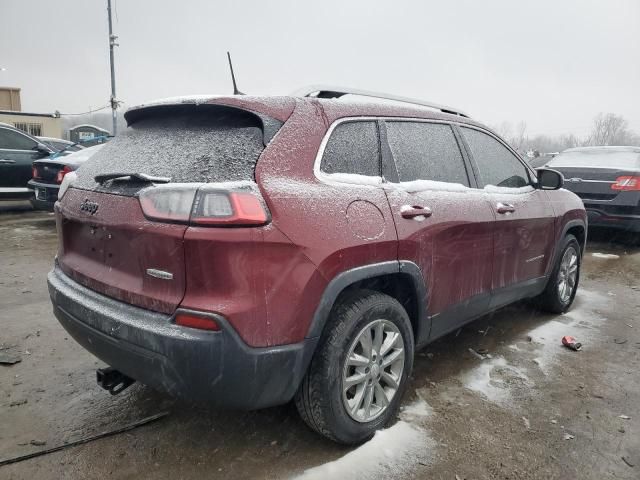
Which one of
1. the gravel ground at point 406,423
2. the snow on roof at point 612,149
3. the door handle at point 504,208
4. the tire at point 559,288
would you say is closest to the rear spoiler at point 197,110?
the gravel ground at point 406,423

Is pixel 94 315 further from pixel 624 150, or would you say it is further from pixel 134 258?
pixel 624 150

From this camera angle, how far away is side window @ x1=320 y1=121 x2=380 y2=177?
88.6 inches

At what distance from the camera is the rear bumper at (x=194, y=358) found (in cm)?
182

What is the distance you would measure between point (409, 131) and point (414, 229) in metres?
0.66

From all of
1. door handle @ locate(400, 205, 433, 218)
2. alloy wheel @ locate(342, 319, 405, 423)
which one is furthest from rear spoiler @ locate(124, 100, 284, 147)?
alloy wheel @ locate(342, 319, 405, 423)

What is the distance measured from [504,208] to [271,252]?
79.8 inches

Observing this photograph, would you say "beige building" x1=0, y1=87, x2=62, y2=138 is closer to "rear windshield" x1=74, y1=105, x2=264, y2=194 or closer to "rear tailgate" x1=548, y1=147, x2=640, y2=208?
"rear tailgate" x1=548, y1=147, x2=640, y2=208

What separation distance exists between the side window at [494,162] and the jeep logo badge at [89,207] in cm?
236

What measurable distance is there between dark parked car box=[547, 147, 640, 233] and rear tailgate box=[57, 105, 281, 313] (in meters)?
6.55

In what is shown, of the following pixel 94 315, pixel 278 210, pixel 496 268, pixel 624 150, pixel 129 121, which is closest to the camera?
pixel 278 210

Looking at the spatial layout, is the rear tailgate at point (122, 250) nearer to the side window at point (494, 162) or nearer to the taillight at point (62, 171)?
the side window at point (494, 162)

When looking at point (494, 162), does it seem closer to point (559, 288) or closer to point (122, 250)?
point (559, 288)

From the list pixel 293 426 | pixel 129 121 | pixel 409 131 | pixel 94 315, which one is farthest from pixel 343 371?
pixel 129 121

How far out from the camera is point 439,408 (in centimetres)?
271
